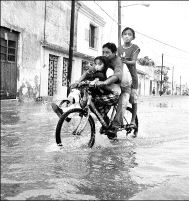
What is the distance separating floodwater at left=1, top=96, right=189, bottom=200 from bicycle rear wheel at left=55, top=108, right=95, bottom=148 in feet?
0.30

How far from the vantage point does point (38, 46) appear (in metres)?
18.4

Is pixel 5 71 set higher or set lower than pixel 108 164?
higher

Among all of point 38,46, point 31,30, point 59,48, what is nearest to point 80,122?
point 31,30

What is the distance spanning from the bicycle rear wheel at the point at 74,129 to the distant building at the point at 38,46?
436 inches

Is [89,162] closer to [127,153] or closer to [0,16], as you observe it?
[127,153]

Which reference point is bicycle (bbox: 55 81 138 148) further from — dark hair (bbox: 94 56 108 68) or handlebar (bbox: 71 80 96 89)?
dark hair (bbox: 94 56 108 68)

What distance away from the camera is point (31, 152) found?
4387 millimetres

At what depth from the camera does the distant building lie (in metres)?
15.7

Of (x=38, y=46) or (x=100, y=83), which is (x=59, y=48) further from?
(x=100, y=83)

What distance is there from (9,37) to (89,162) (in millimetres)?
12782

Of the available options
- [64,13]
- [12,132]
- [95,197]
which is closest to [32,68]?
[64,13]

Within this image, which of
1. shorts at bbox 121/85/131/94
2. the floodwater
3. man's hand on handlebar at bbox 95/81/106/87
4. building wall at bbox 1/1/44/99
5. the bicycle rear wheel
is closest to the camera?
the floodwater

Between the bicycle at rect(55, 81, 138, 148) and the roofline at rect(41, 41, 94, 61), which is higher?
the roofline at rect(41, 41, 94, 61)

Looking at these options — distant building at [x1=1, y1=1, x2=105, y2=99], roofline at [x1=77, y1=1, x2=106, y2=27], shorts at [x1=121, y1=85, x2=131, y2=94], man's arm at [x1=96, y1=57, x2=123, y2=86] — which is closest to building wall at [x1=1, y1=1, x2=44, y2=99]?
distant building at [x1=1, y1=1, x2=105, y2=99]
